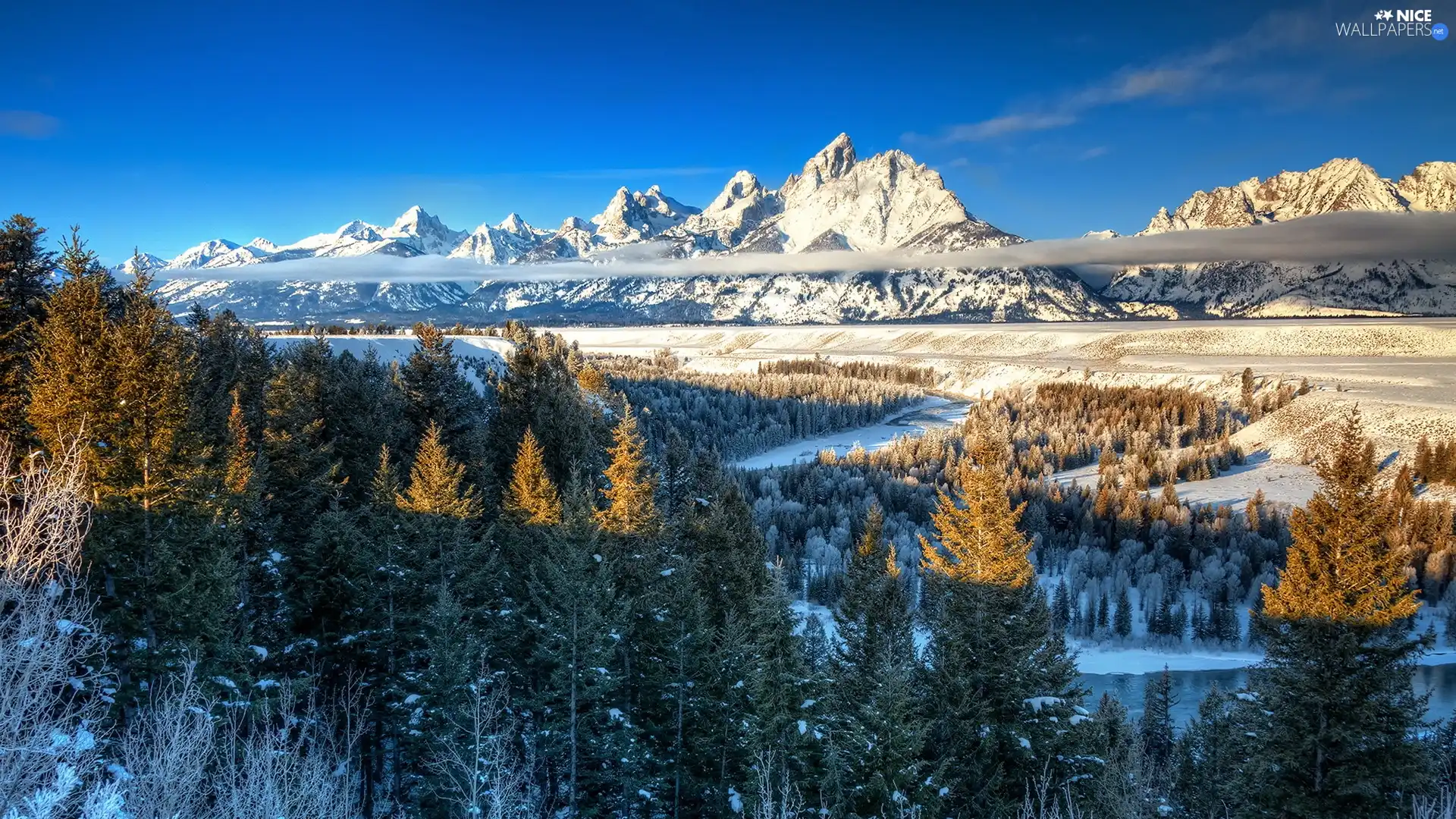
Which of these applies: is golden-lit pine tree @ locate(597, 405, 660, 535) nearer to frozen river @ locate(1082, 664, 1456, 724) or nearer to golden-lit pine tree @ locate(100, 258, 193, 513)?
golden-lit pine tree @ locate(100, 258, 193, 513)

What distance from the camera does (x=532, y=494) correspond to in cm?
2773

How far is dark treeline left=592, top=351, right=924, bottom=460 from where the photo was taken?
124812mm

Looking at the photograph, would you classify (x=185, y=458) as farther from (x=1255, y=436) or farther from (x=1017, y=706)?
(x=1255, y=436)

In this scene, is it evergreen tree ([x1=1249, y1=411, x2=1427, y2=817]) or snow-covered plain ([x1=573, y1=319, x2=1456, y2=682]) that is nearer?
evergreen tree ([x1=1249, y1=411, x2=1427, y2=817])

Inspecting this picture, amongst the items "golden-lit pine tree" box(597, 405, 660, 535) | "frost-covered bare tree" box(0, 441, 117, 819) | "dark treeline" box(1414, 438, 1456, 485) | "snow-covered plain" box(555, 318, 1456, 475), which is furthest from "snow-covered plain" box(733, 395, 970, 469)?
"frost-covered bare tree" box(0, 441, 117, 819)

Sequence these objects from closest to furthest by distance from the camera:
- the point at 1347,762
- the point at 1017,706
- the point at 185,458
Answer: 1. the point at 1347,762
2. the point at 1017,706
3. the point at 185,458

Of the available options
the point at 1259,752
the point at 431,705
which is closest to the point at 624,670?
the point at 431,705

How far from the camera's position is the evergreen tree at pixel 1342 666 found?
1426cm

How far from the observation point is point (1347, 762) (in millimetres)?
14695

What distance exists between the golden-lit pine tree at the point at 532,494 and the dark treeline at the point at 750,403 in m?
71.5

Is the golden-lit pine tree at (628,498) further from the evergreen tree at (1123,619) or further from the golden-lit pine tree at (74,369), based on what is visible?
the evergreen tree at (1123,619)

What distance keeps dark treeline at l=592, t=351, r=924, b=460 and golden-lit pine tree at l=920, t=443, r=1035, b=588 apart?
267 feet

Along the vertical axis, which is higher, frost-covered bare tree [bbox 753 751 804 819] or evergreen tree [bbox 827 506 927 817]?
evergreen tree [bbox 827 506 927 817]

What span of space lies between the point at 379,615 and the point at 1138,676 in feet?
176
